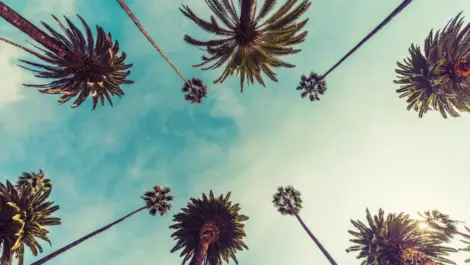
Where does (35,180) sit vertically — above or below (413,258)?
above

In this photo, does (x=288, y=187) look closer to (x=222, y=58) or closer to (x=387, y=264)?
(x=387, y=264)

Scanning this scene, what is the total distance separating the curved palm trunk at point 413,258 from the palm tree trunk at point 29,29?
48.8ft

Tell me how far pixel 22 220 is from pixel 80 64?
6410 millimetres

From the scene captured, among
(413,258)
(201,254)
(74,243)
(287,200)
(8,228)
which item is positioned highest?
(287,200)

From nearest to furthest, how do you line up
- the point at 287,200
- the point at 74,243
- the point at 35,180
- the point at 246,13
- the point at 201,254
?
the point at 74,243 → the point at 201,254 → the point at 246,13 → the point at 35,180 → the point at 287,200

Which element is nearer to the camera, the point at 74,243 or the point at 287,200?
the point at 74,243

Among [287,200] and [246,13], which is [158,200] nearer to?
[287,200]

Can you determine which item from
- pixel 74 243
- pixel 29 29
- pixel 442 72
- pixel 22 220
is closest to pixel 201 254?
pixel 74 243

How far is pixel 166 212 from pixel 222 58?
985cm

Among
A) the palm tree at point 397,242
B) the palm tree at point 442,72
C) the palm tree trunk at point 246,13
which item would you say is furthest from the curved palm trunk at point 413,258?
the palm tree trunk at point 246,13

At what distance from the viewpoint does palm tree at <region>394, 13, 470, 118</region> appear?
9930mm

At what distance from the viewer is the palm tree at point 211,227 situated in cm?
1227

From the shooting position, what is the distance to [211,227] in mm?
11898

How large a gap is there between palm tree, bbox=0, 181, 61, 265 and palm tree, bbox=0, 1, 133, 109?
4.04m
